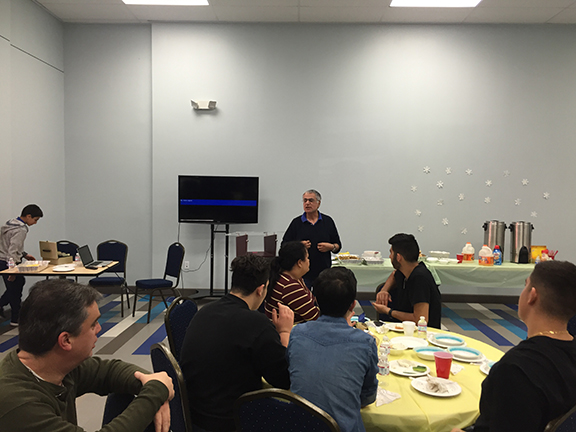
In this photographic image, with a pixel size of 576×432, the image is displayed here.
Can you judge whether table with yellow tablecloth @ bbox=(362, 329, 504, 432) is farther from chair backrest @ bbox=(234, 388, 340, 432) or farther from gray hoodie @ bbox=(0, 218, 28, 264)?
gray hoodie @ bbox=(0, 218, 28, 264)

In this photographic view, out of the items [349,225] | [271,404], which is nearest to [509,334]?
[349,225]

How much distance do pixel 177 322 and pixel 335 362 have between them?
3.88ft

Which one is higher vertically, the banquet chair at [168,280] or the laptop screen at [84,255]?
the laptop screen at [84,255]

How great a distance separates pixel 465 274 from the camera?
17.8ft

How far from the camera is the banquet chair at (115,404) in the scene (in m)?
1.40

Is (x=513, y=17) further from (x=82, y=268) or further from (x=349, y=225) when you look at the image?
(x=82, y=268)

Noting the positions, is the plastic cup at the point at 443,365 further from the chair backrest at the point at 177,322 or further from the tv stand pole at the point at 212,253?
the tv stand pole at the point at 212,253

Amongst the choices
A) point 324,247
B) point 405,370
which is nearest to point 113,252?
point 324,247

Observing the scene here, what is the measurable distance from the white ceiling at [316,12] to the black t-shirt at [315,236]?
2.96 metres

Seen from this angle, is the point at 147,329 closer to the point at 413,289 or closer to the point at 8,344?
the point at 8,344

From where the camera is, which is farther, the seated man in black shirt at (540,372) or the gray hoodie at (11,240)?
the gray hoodie at (11,240)

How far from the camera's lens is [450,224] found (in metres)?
6.52

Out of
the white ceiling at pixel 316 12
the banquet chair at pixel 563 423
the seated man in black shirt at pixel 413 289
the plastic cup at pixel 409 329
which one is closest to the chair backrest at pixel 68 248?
the white ceiling at pixel 316 12

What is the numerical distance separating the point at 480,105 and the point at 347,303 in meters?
5.63
